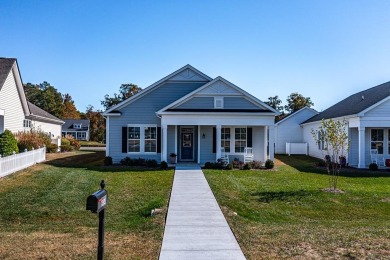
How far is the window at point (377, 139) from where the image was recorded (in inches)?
848

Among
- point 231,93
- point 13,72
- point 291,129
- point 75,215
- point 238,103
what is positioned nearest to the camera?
point 75,215

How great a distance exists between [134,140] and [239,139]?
6.55 metres

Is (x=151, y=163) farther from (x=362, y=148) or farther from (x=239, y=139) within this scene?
Answer: (x=362, y=148)

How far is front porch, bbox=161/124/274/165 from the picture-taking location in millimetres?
21234

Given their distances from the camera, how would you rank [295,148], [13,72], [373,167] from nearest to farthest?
[373,167], [13,72], [295,148]

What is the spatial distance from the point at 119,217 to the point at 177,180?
5.63 meters

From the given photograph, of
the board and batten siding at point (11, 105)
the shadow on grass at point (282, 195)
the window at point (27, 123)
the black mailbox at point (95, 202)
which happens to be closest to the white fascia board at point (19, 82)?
the board and batten siding at point (11, 105)

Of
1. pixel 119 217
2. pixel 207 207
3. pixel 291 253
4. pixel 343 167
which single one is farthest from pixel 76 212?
pixel 343 167

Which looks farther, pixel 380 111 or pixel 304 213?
pixel 380 111

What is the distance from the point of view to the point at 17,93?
78.7ft

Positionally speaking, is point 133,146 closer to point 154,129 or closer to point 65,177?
point 154,129

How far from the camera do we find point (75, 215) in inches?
371

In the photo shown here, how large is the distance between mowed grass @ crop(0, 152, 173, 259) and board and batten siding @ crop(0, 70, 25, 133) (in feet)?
23.9

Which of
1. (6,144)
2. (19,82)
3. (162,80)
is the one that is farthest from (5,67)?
(162,80)
